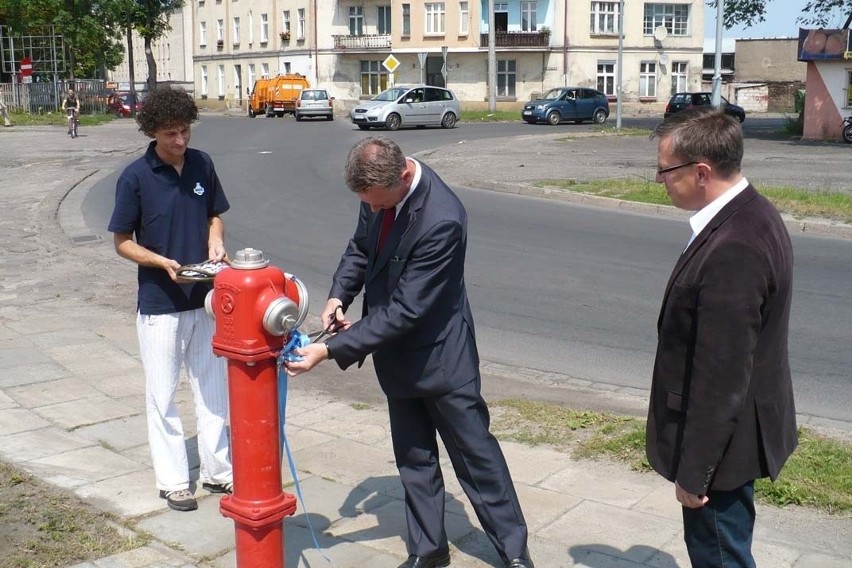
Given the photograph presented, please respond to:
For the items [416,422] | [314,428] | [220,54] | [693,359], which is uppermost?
[220,54]

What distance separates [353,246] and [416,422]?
81 cm

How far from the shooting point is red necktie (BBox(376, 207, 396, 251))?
398cm

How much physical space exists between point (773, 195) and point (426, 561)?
13335mm

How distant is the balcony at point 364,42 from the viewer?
63.9 m

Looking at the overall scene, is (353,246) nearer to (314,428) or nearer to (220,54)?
(314,428)

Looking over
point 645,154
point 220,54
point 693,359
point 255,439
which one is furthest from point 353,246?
point 220,54

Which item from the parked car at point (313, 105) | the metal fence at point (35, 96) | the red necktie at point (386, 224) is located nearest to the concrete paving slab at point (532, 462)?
the red necktie at point (386, 224)

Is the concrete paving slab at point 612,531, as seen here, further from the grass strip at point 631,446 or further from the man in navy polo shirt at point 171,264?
the man in navy polo shirt at point 171,264

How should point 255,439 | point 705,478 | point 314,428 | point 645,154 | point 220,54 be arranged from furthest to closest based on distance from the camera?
point 220,54, point 645,154, point 314,428, point 255,439, point 705,478

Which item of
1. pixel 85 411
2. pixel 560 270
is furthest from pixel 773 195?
pixel 85 411

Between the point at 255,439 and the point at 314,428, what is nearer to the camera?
the point at 255,439

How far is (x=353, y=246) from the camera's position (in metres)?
4.36

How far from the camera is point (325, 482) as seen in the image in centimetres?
512

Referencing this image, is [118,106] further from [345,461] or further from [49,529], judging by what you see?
[49,529]
